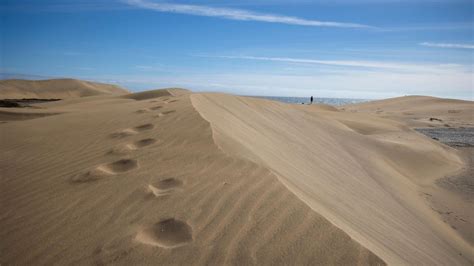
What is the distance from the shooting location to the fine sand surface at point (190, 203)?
1.94 meters

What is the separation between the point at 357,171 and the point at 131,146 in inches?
159

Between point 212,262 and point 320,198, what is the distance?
5.16 feet

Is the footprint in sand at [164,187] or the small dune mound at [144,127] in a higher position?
the small dune mound at [144,127]

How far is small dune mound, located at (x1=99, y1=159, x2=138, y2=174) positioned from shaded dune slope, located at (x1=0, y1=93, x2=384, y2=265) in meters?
0.01

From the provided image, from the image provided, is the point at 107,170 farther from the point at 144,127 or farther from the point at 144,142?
the point at 144,127

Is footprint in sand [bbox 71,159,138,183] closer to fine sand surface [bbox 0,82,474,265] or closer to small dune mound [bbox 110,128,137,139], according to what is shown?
fine sand surface [bbox 0,82,474,265]

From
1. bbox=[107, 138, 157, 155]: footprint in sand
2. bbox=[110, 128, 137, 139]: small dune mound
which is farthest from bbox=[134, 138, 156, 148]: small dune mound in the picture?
bbox=[110, 128, 137, 139]: small dune mound

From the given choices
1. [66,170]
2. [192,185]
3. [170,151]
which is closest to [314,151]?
[170,151]

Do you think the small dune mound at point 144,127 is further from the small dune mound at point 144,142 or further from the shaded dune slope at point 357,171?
the shaded dune slope at point 357,171

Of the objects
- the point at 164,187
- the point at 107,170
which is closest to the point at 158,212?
the point at 164,187

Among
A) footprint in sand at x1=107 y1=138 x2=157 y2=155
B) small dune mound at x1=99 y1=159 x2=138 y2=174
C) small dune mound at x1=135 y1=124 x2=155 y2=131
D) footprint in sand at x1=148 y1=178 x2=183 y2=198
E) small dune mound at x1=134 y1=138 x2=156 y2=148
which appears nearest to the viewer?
footprint in sand at x1=148 y1=178 x2=183 y2=198

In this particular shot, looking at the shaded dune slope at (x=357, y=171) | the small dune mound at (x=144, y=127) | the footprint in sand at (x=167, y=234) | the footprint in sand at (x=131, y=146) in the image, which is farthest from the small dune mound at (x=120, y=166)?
the small dune mound at (x=144, y=127)

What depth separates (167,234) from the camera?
2078 millimetres

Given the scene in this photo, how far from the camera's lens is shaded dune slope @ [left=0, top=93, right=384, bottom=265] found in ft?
6.24
